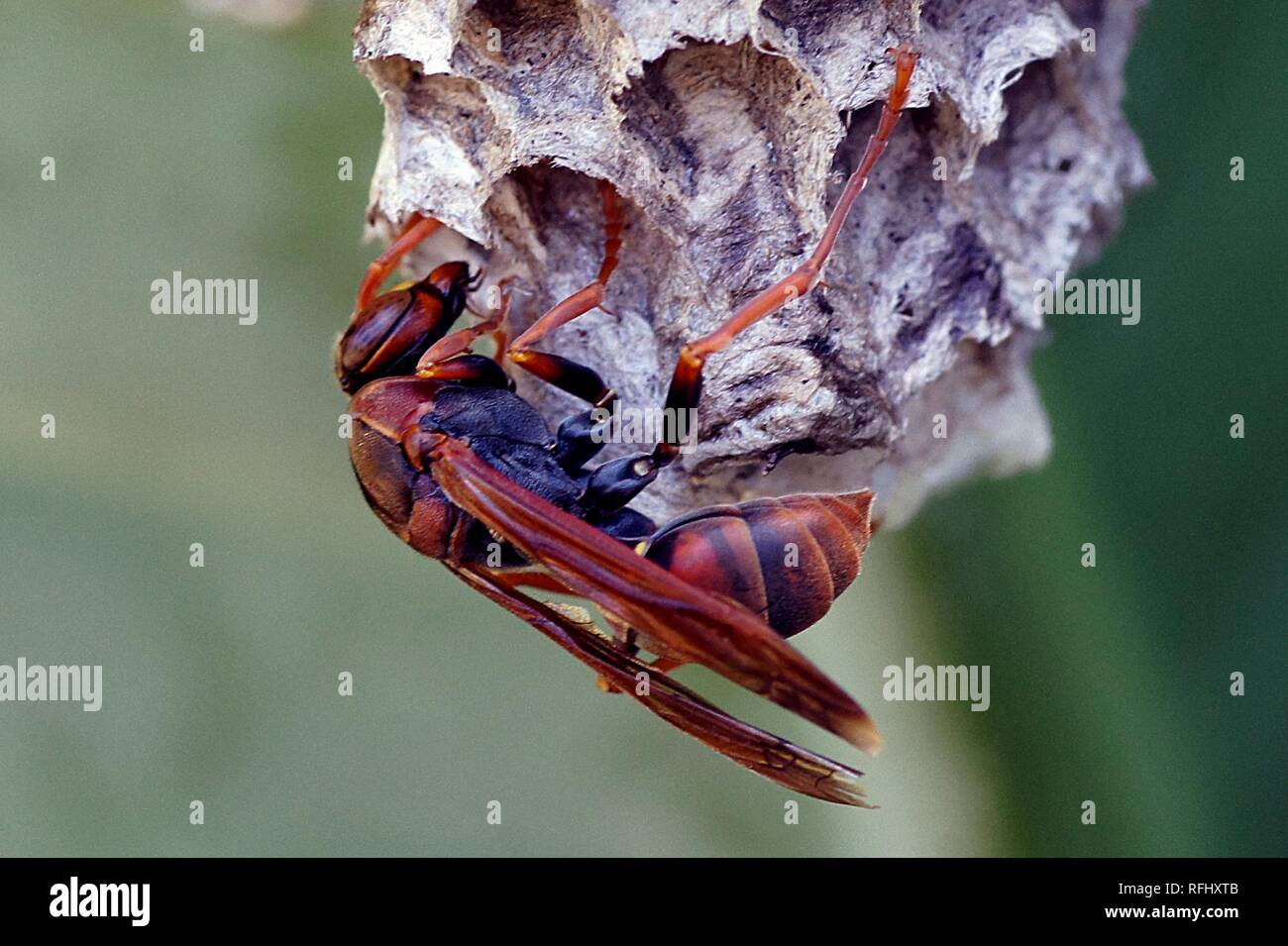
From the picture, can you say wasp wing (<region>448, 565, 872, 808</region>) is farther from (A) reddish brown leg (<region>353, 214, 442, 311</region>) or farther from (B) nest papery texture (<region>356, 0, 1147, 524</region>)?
(A) reddish brown leg (<region>353, 214, 442, 311</region>)

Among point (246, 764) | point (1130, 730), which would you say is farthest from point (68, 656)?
point (1130, 730)

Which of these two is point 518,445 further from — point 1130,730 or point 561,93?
point 1130,730

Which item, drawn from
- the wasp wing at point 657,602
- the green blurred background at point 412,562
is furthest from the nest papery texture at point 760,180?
the green blurred background at point 412,562

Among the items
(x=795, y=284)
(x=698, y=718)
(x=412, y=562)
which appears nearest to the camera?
(x=795, y=284)

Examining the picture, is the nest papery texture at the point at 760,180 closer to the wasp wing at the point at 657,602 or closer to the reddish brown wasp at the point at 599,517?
the reddish brown wasp at the point at 599,517

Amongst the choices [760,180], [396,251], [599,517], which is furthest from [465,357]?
[760,180]

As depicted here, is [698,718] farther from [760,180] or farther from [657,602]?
[760,180]
